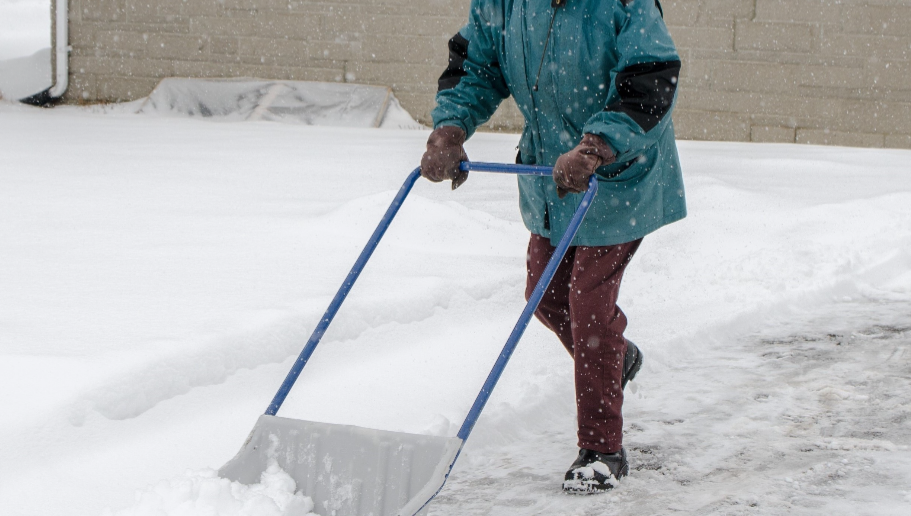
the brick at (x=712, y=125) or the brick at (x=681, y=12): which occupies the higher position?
the brick at (x=681, y=12)

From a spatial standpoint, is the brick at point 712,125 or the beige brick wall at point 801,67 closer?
the beige brick wall at point 801,67

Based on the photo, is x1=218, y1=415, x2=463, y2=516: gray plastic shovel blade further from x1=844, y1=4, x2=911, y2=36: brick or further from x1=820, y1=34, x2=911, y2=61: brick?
x1=844, y1=4, x2=911, y2=36: brick

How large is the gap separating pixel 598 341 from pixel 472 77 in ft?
2.68

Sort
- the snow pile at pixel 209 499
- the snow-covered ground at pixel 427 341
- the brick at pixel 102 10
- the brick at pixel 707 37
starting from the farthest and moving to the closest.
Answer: the brick at pixel 102 10, the brick at pixel 707 37, the snow-covered ground at pixel 427 341, the snow pile at pixel 209 499

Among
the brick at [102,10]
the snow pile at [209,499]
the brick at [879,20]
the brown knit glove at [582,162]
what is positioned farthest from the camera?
the brick at [102,10]

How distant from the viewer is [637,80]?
2.18 m

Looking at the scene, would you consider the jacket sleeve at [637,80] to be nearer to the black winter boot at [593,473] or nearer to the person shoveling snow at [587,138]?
the person shoveling snow at [587,138]

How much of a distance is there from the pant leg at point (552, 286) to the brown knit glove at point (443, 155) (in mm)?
339

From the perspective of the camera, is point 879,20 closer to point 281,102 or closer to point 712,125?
point 712,125

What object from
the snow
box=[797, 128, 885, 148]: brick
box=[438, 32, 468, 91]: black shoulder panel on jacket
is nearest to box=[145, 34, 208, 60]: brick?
the snow

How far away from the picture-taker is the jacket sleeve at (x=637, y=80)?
7.14 ft

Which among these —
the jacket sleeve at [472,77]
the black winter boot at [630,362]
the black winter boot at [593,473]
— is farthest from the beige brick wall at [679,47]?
the black winter boot at [593,473]

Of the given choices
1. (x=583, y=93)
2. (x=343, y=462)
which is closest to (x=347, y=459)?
(x=343, y=462)

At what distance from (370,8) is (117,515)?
28.0 feet
